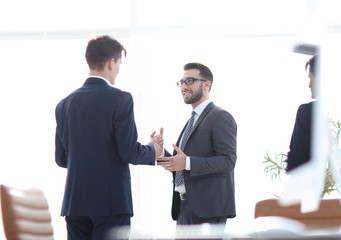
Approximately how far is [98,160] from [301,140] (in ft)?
3.54

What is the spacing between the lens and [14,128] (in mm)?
5816

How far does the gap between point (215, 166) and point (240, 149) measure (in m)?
1.99

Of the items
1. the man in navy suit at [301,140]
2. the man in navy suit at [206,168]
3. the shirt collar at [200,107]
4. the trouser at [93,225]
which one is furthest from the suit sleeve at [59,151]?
the man in navy suit at [301,140]

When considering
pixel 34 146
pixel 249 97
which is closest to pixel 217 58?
pixel 249 97

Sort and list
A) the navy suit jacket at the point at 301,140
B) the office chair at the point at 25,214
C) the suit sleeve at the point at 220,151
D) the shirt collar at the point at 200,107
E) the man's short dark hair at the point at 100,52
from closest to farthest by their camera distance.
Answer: the office chair at the point at 25,214 → the navy suit jacket at the point at 301,140 → the man's short dark hair at the point at 100,52 → the suit sleeve at the point at 220,151 → the shirt collar at the point at 200,107

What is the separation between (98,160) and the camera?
2.90m

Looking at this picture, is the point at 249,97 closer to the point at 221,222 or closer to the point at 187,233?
the point at 221,222

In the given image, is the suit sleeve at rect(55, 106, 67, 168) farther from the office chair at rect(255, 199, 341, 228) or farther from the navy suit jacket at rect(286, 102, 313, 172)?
the navy suit jacket at rect(286, 102, 313, 172)

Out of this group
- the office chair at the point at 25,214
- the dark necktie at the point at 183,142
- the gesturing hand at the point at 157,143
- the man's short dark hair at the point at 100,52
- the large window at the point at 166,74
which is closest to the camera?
the office chair at the point at 25,214

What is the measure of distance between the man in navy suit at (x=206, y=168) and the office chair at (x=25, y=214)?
129cm

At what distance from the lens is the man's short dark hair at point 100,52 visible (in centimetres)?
309

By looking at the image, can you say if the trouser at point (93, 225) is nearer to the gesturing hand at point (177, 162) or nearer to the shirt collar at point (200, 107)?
the gesturing hand at point (177, 162)

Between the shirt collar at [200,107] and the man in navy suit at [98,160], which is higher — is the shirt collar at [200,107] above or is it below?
above

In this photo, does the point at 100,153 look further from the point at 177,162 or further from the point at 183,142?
the point at 183,142
